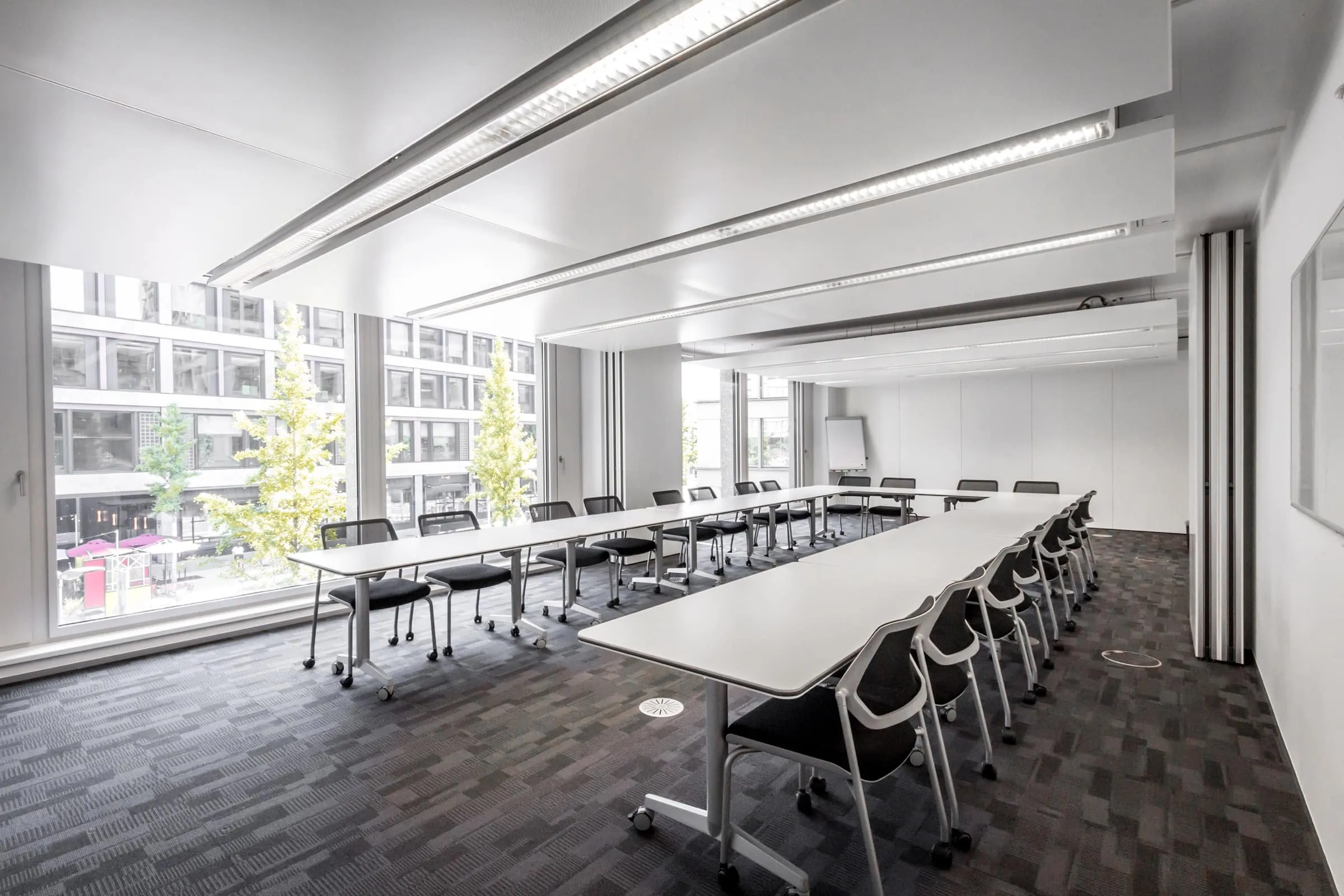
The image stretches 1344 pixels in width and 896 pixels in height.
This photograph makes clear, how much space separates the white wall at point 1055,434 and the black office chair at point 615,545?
753 cm

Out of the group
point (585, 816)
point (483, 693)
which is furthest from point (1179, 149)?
point (483, 693)

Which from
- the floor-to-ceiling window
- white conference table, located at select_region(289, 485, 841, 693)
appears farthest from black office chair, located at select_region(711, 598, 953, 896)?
the floor-to-ceiling window

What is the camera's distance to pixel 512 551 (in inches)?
176

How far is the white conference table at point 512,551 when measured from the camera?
12.3ft

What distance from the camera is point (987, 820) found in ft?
7.90

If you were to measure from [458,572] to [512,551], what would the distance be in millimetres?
482

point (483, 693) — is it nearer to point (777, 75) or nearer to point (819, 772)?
point (819, 772)

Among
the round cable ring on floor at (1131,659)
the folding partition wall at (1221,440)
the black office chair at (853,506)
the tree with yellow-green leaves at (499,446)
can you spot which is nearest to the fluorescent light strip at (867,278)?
the tree with yellow-green leaves at (499,446)

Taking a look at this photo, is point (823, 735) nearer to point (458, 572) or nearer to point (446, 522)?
point (458, 572)

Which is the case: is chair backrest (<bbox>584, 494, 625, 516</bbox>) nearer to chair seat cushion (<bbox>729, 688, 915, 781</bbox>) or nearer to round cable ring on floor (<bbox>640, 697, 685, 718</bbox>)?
round cable ring on floor (<bbox>640, 697, 685, 718</bbox>)

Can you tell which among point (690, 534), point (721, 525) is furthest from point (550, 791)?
point (721, 525)

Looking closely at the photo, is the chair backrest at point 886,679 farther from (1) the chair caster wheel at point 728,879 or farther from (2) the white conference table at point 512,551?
(2) the white conference table at point 512,551

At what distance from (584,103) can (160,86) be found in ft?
4.20

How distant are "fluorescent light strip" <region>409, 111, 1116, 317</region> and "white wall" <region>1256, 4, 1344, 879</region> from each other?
0.75 m
